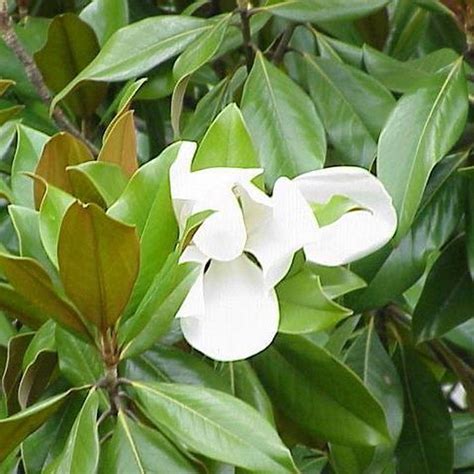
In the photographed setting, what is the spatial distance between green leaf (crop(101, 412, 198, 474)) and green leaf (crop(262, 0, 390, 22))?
0.44 metres

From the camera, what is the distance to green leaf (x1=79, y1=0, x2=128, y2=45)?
1.20m

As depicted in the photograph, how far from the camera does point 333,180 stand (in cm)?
77

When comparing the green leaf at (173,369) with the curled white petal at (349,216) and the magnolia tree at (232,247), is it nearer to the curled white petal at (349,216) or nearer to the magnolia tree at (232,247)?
the magnolia tree at (232,247)

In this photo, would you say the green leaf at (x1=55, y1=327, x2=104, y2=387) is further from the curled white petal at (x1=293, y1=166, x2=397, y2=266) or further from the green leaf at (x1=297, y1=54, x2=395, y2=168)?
the green leaf at (x1=297, y1=54, x2=395, y2=168)

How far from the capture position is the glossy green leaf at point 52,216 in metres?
0.76

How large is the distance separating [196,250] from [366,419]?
0.79 ft

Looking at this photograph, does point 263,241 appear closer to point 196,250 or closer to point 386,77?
point 196,250

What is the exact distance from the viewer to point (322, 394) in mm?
895

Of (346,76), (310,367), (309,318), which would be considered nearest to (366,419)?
(310,367)

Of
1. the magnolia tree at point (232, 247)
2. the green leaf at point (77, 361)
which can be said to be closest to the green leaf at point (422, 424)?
the magnolia tree at point (232, 247)

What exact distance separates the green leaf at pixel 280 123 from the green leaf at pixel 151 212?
202 millimetres

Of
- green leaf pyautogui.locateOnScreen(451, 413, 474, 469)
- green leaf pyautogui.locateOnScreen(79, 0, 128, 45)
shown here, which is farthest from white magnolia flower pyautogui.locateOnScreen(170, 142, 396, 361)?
green leaf pyautogui.locateOnScreen(451, 413, 474, 469)

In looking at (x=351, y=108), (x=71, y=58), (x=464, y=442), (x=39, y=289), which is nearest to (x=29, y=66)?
(x=71, y=58)

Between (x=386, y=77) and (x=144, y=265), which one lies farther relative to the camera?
(x=386, y=77)
